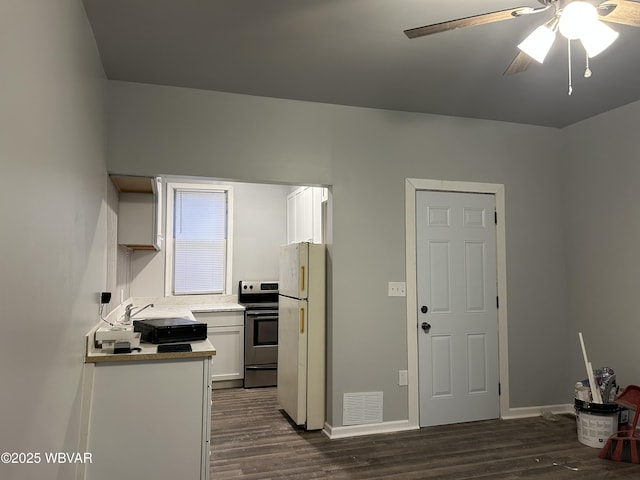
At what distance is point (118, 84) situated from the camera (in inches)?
130

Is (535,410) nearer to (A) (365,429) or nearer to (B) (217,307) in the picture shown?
(A) (365,429)

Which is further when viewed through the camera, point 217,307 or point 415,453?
point 217,307

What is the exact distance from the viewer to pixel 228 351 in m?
5.17

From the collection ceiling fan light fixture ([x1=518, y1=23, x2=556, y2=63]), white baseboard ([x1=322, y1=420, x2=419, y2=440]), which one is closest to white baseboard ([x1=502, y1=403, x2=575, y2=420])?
white baseboard ([x1=322, y1=420, x2=419, y2=440])

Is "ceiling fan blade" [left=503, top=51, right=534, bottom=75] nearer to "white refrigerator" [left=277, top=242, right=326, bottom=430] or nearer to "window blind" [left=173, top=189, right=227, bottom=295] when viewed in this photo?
"white refrigerator" [left=277, top=242, right=326, bottom=430]

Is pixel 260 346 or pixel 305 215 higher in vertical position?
pixel 305 215

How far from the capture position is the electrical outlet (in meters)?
3.85

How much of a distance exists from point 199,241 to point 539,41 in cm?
464

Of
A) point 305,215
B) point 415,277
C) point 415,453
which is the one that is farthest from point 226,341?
point 415,453

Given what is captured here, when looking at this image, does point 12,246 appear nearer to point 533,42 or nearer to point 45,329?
point 45,329

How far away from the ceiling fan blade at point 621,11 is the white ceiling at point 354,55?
538 millimetres

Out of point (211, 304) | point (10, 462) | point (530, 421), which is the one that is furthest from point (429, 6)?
point (211, 304)

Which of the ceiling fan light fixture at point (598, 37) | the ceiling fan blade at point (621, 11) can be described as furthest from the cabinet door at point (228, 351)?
the ceiling fan blade at point (621, 11)

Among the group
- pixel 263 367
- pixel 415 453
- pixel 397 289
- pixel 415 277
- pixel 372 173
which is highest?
pixel 372 173
